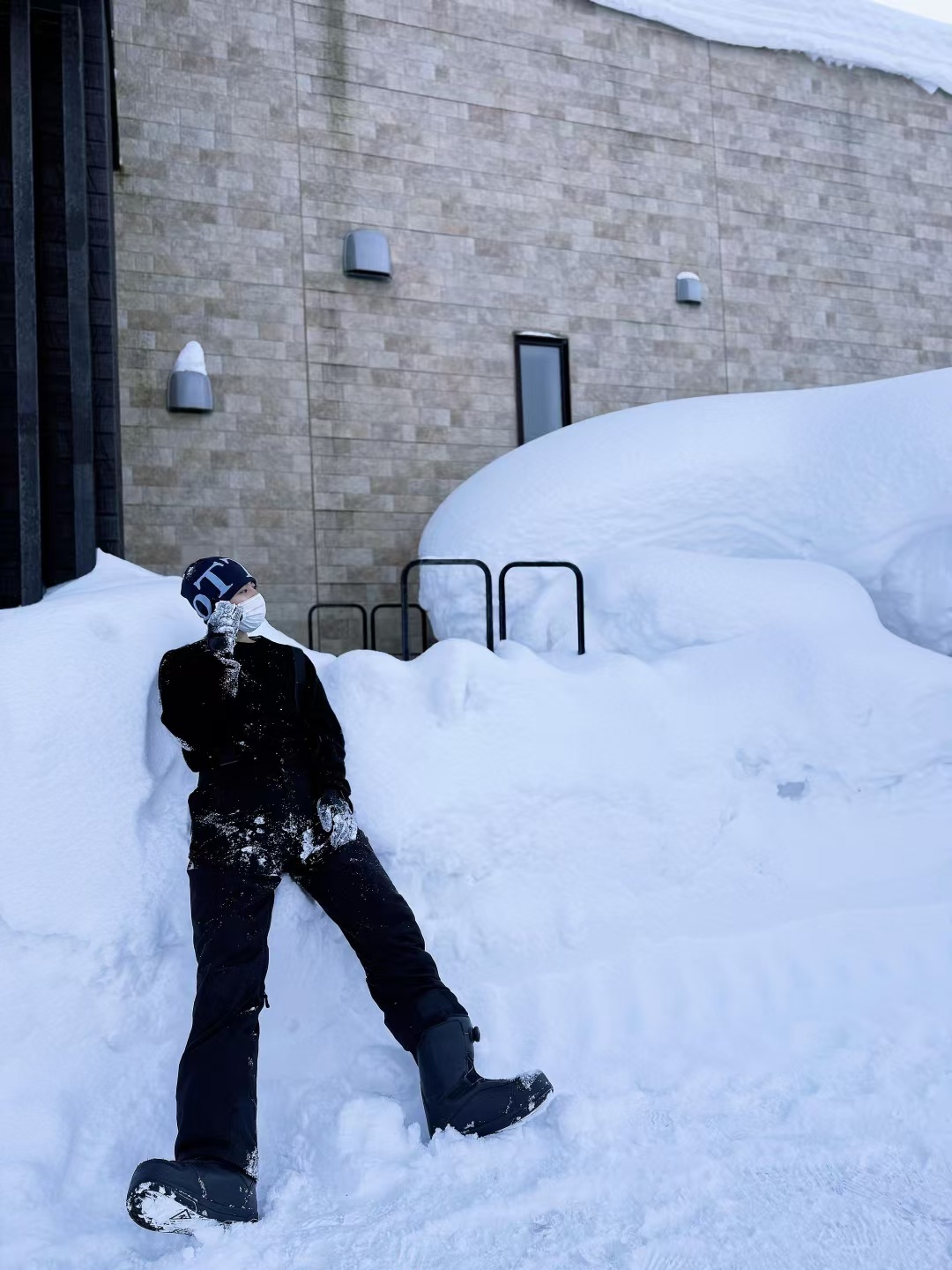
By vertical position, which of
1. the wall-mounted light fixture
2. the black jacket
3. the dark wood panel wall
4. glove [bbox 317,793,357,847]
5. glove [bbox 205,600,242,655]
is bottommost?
glove [bbox 317,793,357,847]

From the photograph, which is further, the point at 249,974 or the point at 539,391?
the point at 539,391

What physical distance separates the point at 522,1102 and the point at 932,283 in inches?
418

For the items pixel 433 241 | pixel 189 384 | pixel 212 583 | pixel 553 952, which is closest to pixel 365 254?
pixel 433 241

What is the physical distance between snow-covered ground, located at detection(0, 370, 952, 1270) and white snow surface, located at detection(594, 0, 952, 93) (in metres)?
6.10

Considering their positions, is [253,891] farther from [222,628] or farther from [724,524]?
[724,524]

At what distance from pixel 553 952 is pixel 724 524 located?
10.3ft

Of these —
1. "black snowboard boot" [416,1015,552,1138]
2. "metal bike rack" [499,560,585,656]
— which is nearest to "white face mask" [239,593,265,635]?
"black snowboard boot" [416,1015,552,1138]

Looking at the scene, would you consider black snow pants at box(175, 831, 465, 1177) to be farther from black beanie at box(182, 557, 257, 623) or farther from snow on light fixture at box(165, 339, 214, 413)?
snow on light fixture at box(165, 339, 214, 413)

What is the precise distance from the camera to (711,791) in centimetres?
436

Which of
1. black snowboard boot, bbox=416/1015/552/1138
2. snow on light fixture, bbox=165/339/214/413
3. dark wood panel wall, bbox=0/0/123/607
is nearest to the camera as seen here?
black snowboard boot, bbox=416/1015/552/1138

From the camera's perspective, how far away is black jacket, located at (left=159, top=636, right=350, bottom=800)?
311cm

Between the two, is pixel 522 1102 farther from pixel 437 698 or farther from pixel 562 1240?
pixel 437 698

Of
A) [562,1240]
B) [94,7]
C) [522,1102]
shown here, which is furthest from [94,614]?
[94,7]

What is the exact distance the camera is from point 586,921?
12.7 ft
